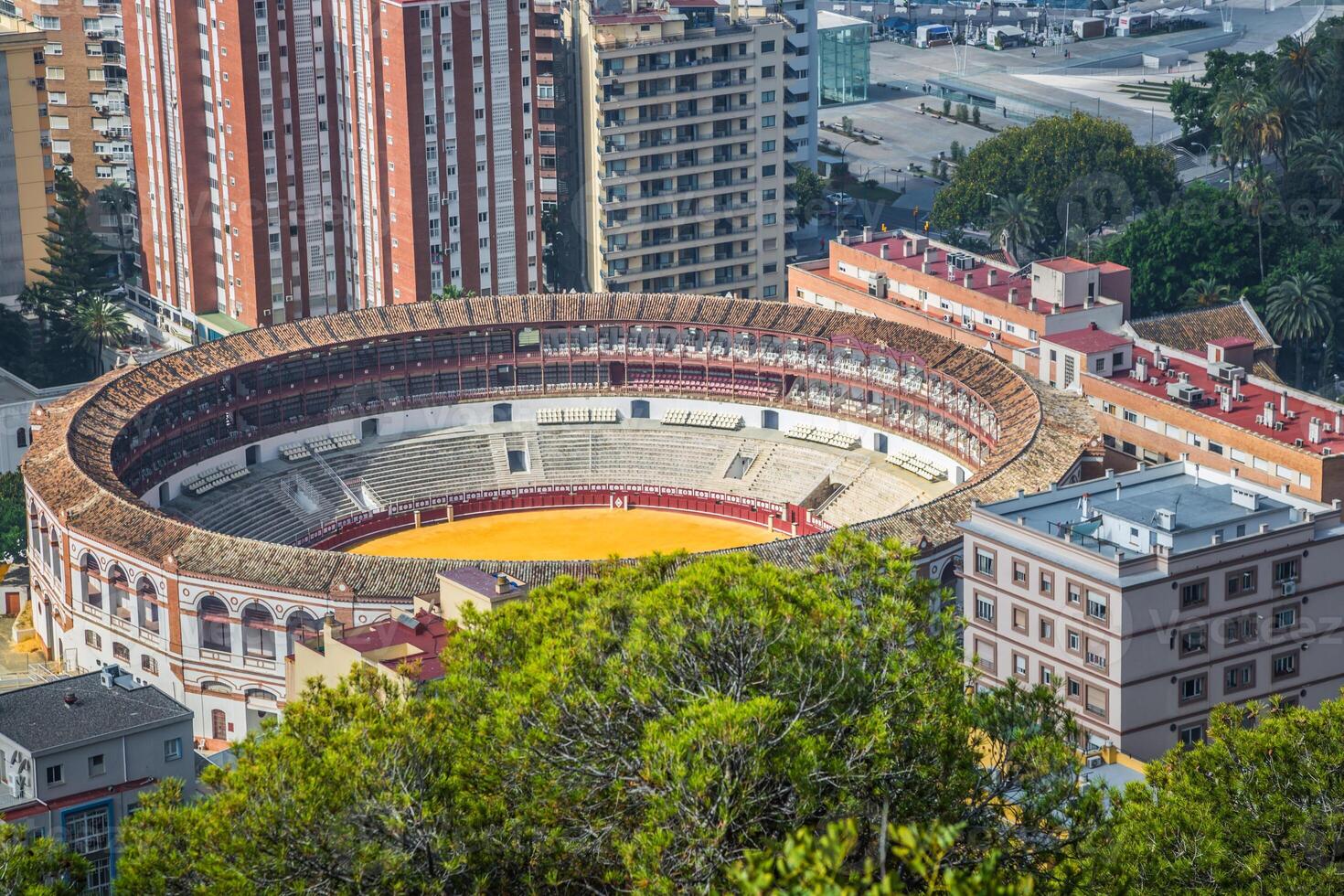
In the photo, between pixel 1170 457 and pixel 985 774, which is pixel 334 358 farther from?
pixel 985 774

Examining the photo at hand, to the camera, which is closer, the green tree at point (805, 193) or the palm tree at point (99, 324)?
the palm tree at point (99, 324)

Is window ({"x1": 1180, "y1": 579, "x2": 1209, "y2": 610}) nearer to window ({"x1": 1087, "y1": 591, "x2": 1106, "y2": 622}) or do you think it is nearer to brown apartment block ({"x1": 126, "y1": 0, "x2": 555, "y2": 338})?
window ({"x1": 1087, "y1": 591, "x2": 1106, "y2": 622})

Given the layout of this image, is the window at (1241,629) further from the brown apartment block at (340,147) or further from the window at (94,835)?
the brown apartment block at (340,147)

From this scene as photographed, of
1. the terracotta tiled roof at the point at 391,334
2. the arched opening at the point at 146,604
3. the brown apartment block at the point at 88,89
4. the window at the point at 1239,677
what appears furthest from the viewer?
the brown apartment block at the point at 88,89

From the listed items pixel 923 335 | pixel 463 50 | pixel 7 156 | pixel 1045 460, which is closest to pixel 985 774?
pixel 1045 460

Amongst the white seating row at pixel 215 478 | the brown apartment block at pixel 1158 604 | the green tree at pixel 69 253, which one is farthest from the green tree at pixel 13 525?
the brown apartment block at pixel 1158 604
